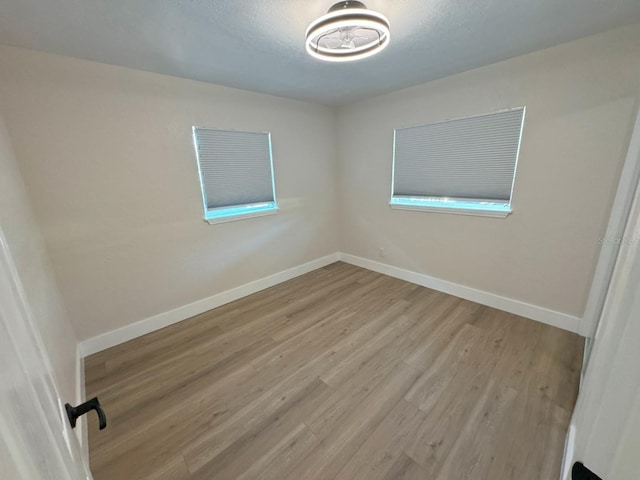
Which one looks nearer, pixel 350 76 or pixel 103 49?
pixel 103 49

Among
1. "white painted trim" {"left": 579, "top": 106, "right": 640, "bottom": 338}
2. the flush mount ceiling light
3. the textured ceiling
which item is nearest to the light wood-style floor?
"white painted trim" {"left": 579, "top": 106, "right": 640, "bottom": 338}

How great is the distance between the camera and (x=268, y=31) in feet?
5.36

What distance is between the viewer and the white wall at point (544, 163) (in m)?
1.86

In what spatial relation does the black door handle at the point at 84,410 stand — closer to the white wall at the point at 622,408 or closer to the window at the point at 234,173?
the white wall at the point at 622,408

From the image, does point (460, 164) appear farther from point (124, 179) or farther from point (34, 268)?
point (34, 268)

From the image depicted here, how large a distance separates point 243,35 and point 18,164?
70.7 inches

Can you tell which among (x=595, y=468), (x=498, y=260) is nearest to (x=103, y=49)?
(x=595, y=468)

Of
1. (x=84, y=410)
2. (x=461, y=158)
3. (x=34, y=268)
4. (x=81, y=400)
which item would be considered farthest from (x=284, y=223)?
(x=84, y=410)

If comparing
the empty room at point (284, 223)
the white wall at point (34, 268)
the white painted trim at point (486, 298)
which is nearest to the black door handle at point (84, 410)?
the empty room at point (284, 223)

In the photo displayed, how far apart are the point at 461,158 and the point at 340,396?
2.53 meters

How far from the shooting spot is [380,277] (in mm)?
3527

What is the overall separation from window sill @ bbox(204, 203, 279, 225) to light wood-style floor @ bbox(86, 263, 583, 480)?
41.3 inches

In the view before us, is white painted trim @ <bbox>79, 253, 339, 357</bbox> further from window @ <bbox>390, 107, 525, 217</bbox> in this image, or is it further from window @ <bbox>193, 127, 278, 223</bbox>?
window @ <bbox>390, 107, 525, 217</bbox>

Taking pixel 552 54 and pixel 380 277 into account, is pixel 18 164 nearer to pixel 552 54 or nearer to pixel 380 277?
pixel 380 277
